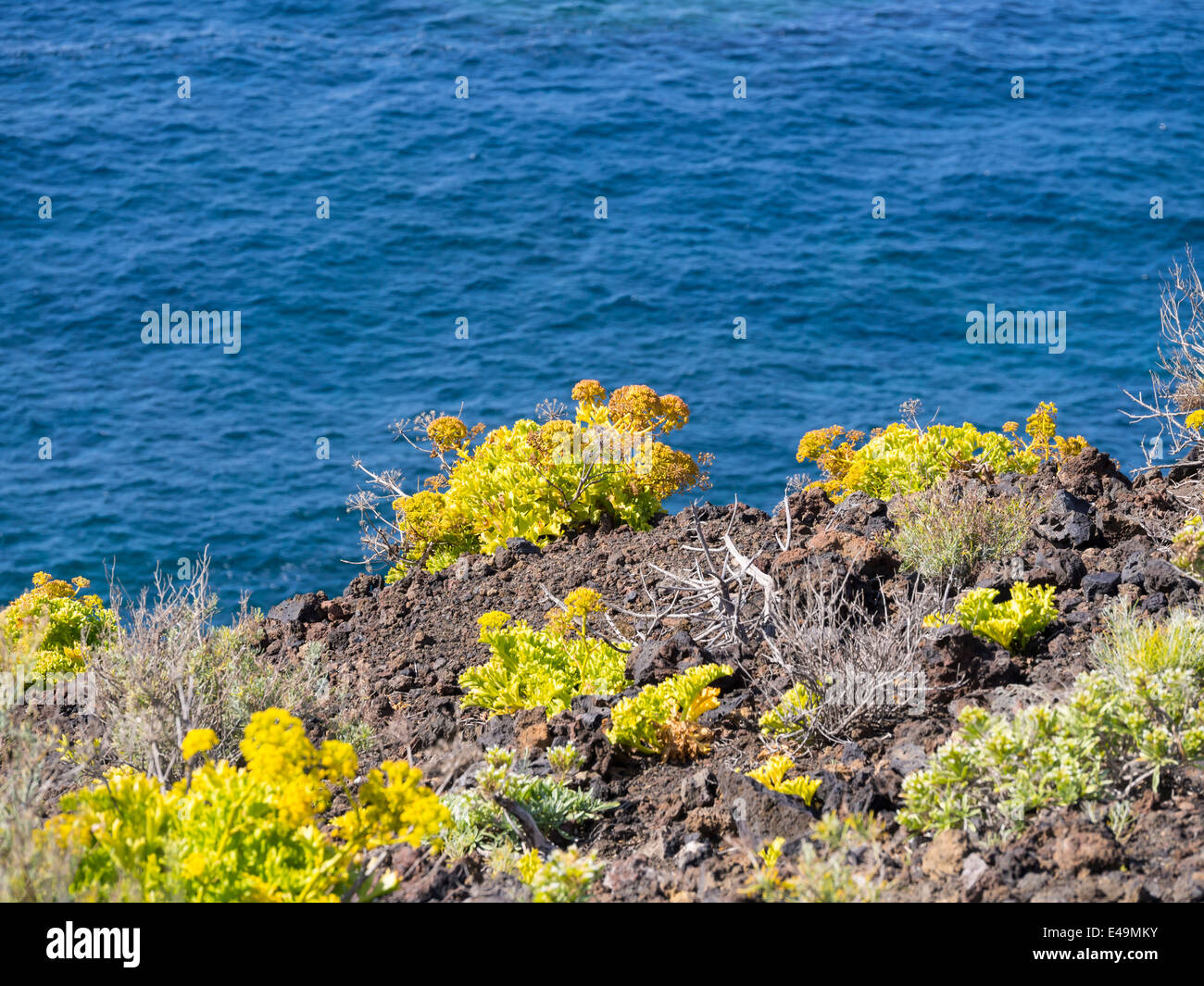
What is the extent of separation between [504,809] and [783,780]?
1.12 metres

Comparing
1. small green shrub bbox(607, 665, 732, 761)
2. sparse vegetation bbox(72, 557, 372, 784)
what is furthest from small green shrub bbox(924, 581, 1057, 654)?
sparse vegetation bbox(72, 557, 372, 784)

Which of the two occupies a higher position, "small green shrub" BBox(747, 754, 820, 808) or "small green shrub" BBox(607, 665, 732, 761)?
"small green shrub" BBox(607, 665, 732, 761)

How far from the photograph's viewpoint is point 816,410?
16688mm

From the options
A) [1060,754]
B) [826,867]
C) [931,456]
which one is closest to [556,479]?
[931,456]

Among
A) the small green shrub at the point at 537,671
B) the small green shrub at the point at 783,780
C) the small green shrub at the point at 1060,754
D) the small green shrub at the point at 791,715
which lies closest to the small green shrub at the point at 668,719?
the small green shrub at the point at 791,715

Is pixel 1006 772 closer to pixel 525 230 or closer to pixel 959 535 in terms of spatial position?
pixel 959 535

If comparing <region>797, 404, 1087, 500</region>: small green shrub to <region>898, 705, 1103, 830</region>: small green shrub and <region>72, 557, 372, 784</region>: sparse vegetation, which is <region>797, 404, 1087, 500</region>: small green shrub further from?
<region>898, 705, 1103, 830</region>: small green shrub

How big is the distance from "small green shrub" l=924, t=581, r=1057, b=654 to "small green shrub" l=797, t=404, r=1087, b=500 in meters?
2.51

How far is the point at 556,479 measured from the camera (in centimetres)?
868

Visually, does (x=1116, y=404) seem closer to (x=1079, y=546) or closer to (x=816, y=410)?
(x=816, y=410)

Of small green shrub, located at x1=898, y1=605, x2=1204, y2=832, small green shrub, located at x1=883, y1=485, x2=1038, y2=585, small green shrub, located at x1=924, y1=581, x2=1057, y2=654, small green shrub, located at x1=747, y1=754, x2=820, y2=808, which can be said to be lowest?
small green shrub, located at x1=747, y1=754, x2=820, y2=808

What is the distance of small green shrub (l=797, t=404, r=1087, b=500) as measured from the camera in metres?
8.19
